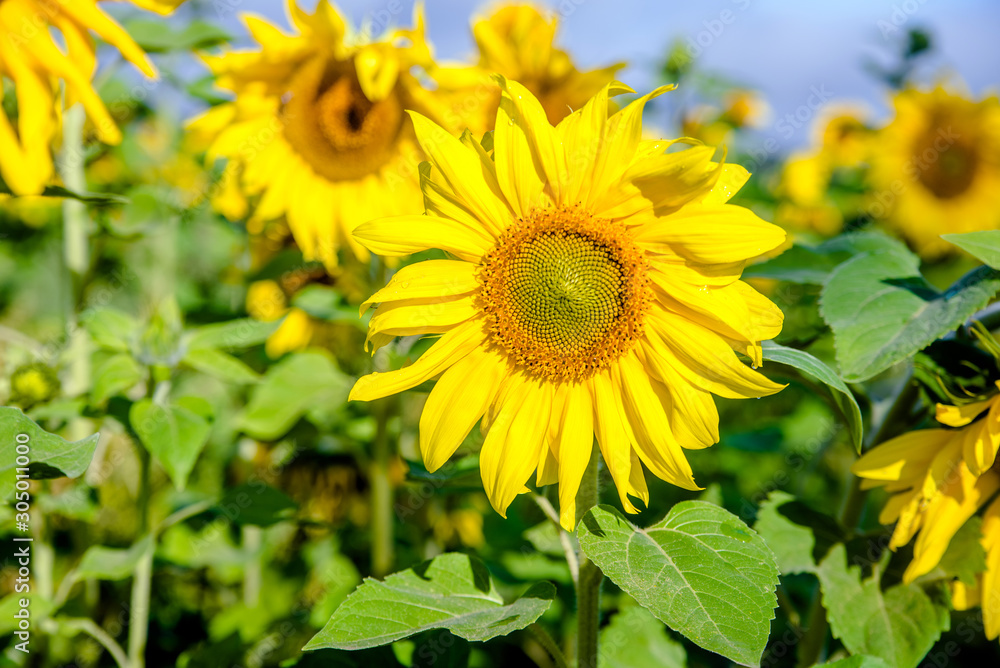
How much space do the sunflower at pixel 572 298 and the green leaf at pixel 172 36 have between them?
4.47 ft

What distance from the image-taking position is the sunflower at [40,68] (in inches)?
55.1

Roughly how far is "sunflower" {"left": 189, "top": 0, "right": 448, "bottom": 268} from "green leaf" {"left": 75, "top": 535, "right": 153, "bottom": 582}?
913 millimetres

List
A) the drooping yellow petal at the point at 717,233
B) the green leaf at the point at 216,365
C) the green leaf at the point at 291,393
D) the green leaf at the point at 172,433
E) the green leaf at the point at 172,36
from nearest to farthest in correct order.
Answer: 1. the drooping yellow petal at the point at 717,233
2. the green leaf at the point at 172,433
3. the green leaf at the point at 216,365
4. the green leaf at the point at 291,393
5. the green leaf at the point at 172,36

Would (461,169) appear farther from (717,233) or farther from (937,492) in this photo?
(937,492)

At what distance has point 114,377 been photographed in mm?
1733

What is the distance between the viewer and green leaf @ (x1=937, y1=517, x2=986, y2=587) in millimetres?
1401

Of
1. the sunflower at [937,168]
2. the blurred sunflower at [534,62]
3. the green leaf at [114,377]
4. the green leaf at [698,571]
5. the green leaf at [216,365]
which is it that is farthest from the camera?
the sunflower at [937,168]

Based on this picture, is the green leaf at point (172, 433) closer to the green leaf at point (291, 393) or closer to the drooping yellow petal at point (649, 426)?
the green leaf at point (291, 393)

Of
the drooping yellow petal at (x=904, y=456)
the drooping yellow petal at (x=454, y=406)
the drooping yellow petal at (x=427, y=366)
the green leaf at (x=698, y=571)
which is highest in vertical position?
the drooping yellow petal at (x=427, y=366)

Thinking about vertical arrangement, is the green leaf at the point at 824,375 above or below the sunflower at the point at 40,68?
below

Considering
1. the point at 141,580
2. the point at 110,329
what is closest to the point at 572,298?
the point at 110,329

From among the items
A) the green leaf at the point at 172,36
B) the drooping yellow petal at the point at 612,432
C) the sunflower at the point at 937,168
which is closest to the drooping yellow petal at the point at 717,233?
the drooping yellow petal at the point at 612,432

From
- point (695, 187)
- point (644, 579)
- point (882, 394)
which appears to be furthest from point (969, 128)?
point (644, 579)

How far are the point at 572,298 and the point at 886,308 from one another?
60 centimetres
